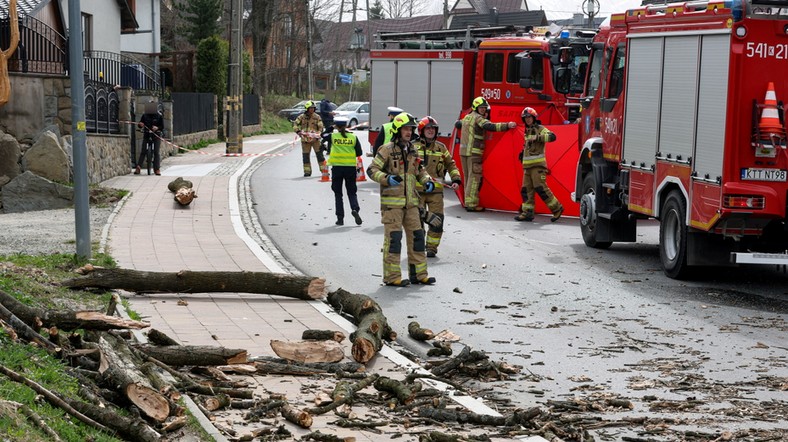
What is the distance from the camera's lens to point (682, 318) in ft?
36.6

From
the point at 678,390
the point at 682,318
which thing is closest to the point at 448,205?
the point at 682,318

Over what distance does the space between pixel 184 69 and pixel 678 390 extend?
133 ft

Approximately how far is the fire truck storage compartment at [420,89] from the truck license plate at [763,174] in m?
14.3

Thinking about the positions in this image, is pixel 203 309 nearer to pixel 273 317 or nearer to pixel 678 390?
pixel 273 317

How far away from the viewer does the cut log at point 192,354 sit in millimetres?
7980

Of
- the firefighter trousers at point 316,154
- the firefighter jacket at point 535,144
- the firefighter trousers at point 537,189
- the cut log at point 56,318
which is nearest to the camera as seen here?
the cut log at point 56,318

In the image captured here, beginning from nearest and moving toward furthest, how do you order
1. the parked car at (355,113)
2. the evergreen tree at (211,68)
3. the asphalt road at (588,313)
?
the asphalt road at (588,313) → the evergreen tree at (211,68) → the parked car at (355,113)

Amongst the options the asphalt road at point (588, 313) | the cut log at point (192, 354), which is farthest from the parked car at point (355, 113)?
the cut log at point (192, 354)

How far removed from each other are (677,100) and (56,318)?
324 inches

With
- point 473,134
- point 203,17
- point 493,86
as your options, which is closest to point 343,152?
point 473,134

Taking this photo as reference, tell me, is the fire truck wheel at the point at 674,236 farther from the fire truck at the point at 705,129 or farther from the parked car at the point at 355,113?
the parked car at the point at 355,113

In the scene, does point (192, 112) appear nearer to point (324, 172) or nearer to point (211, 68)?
point (211, 68)

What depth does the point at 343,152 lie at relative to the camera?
61.1 feet

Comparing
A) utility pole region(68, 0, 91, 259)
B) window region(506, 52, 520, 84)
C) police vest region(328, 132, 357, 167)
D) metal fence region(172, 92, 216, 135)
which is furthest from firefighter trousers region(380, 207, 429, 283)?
metal fence region(172, 92, 216, 135)
